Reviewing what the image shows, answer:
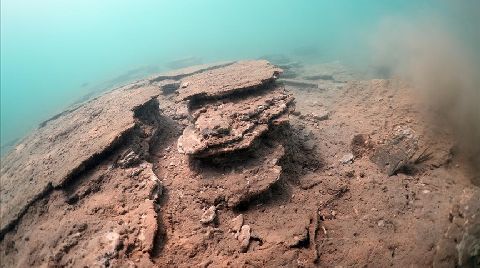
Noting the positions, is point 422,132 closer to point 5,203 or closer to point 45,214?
point 45,214

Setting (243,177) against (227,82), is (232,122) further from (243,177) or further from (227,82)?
(227,82)

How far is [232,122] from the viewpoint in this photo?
5.21m

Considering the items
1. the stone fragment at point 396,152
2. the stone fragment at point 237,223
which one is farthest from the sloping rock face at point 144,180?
the stone fragment at point 396,152

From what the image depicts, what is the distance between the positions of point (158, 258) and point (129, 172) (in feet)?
6.44

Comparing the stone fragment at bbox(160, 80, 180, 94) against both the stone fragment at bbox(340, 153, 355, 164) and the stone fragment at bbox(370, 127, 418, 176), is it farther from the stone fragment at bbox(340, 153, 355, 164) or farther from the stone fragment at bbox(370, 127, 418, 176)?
the stone fragment at bbox(370, 127, 418, 176)

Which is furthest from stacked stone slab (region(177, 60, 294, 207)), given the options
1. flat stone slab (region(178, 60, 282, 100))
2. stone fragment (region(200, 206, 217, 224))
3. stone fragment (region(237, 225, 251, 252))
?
stone fragment (region(237, 225, 251, 252))

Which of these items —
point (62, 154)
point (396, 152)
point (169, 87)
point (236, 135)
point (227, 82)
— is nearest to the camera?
point (236, 135)

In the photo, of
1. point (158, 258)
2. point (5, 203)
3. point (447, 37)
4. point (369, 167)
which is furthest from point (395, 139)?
point (447, 37)

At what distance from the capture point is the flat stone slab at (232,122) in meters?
4.82

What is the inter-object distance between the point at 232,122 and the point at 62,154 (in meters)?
3.86

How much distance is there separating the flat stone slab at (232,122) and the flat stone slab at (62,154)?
155cm

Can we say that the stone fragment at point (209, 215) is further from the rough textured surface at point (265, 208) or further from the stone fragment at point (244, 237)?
the stone fragment at point (244, 237)

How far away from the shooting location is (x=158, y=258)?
3598 mm

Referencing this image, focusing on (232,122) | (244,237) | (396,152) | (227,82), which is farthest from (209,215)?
(396,152)
